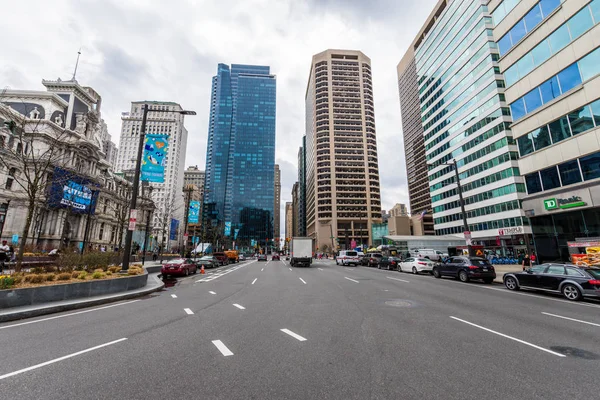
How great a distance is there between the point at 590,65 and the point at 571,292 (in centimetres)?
1842

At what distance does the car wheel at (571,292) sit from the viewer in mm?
11320

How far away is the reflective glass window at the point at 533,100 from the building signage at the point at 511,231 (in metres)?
32.9

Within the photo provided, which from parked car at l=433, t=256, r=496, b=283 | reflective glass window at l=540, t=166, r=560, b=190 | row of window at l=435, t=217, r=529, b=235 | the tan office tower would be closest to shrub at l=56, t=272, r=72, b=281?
parked car at l=433, t=256, r=496, b=283

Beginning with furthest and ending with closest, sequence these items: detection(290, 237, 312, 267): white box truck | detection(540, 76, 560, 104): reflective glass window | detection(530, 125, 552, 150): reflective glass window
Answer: detection(290, 237, 312, 267): white box truck
detection(530, 125, 552, 150): reflective glass window
detection(540, 76, 560, 104): reflective glass window

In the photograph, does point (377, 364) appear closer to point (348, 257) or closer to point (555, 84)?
point (555, 84)

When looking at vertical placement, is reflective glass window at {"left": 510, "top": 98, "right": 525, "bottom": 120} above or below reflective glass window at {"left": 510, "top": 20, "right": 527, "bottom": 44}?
below

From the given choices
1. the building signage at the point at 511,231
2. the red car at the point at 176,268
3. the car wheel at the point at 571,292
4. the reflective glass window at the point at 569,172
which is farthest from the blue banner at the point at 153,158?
the building signage at the point at 511,231

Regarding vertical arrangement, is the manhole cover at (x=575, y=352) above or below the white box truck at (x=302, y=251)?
below

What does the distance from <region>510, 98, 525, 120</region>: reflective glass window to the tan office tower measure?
290ft

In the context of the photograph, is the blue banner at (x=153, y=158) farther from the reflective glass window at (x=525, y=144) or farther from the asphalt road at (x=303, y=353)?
the reflective glass window at (x=525, y=144)

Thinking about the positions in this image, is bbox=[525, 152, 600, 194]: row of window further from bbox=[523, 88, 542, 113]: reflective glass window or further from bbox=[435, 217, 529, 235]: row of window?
bbox=[435, 217, 529, 235]: row of window

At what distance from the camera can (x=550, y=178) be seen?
22938 millimetres

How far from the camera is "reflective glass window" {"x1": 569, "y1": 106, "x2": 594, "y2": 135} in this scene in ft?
64.5

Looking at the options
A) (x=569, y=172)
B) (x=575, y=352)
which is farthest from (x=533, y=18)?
(x=575, y=352)
